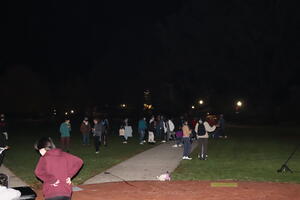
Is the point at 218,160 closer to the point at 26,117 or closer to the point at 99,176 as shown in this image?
the point at 99,176

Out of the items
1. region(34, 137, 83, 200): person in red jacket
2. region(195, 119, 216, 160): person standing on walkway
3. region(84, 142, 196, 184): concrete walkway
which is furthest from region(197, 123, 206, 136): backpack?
region(34, 137, 83, 200): person in red jacket

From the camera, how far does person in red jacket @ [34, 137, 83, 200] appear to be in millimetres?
5589

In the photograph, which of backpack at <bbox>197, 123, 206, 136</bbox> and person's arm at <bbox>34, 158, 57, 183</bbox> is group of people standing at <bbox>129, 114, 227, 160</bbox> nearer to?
backpack at <bbox>197, 123, 206, 136</bbox>

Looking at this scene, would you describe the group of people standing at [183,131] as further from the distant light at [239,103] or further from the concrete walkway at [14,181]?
the distant light at [239,103]

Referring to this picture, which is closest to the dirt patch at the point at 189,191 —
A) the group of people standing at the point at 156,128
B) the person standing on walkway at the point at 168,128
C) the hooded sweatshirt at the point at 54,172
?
the hooded sweatshirt at the point at 54,172

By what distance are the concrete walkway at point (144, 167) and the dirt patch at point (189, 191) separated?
88 cm

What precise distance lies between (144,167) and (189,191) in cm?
466

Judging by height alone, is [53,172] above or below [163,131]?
below

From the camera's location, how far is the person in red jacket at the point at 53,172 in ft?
18.3

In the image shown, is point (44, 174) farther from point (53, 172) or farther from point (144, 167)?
point (144, 167)

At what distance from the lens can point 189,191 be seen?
11.3 meters

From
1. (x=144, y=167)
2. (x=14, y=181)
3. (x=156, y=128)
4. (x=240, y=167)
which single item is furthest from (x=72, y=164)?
(x=156, y=128)

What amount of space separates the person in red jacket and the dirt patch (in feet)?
16.1

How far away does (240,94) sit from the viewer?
59469 mm
